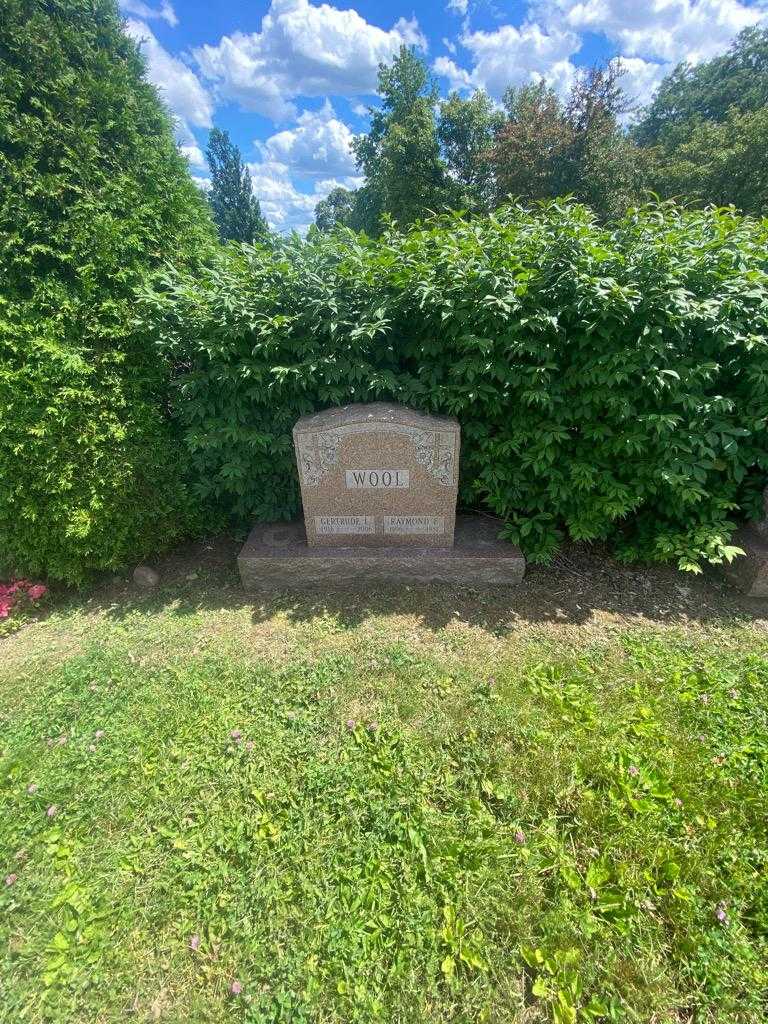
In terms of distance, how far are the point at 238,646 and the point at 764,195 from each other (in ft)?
67.1

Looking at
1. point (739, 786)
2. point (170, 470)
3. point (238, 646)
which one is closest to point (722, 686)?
point (739, 786)

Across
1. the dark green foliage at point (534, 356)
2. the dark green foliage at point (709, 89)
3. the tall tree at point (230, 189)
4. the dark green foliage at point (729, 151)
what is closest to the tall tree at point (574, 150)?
the dark green foliage at point (729, 151)

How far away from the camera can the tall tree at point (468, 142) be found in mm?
18922

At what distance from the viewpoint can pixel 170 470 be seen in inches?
133

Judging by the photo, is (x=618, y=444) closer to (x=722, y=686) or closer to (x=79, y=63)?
(x=722, y=686)

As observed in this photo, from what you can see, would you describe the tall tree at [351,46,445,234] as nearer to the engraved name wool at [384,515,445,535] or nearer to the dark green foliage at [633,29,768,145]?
the dark green foliage at [633,29,768,145]

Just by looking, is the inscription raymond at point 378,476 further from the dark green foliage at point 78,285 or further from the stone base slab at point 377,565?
the dark green foliage at point 78,285

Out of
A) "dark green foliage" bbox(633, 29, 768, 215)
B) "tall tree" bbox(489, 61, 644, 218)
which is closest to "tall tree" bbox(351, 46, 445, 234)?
"tall tree" bbox(489, 61, 644, 218)

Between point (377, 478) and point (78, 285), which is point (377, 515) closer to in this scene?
point (377, 478)

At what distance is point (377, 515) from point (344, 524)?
10.2 inches

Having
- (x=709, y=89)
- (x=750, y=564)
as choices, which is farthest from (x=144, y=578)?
(x=709, y=89)

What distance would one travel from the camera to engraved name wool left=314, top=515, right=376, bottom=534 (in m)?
3.34

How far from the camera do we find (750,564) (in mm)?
3020

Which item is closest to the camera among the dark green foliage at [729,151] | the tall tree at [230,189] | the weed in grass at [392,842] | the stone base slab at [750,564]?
the weed in grass at [392,842]
